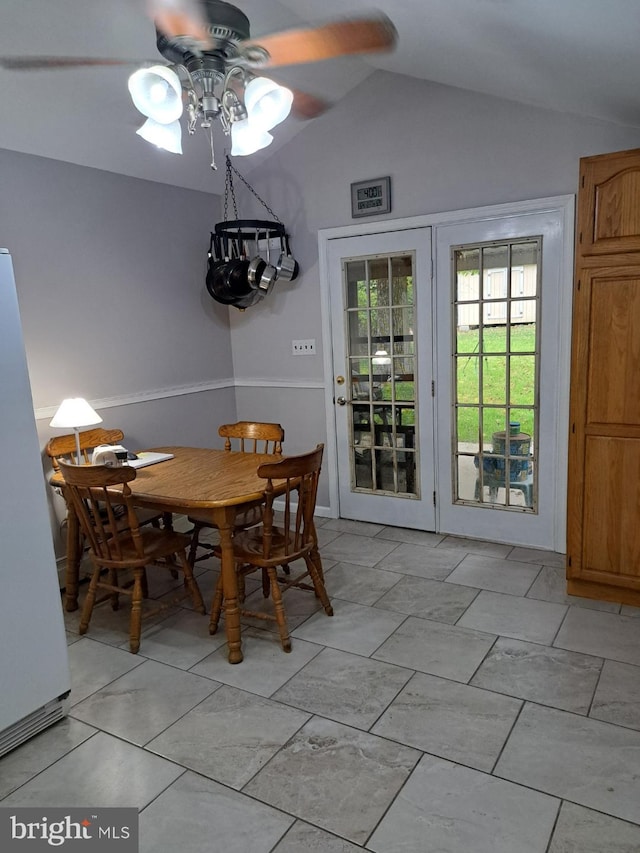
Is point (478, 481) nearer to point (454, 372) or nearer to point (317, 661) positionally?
point (454, 372)

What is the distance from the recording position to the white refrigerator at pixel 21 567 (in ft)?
6.41

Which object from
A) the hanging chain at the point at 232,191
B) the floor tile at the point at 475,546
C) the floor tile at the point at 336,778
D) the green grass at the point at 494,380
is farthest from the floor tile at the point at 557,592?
the hanging chain at the point at 232,191

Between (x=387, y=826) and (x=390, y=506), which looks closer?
(x=387, y=826)

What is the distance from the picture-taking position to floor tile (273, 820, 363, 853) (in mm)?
1619

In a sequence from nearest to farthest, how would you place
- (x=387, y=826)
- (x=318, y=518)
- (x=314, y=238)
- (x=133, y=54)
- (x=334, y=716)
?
(x=387, y=826) → (x=334, y=716) → (x=133, y=54) → (x=314, y=238) → (x=318, y=518)

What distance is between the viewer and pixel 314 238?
159 inches

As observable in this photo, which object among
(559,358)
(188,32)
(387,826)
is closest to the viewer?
(387,826)

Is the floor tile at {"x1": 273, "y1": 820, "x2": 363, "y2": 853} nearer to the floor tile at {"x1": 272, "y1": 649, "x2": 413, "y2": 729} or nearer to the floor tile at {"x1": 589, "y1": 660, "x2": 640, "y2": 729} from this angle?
the floor tile at {"x1": 272, "y1": 649, "x2": 413, "y2": 729}

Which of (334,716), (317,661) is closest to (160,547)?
(317,661)

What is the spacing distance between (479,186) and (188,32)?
82.3 inches

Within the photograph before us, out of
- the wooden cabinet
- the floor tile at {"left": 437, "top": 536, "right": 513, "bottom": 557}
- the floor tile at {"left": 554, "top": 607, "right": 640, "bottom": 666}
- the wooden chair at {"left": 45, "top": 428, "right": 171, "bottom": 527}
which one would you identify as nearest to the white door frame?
the floor tile at {"left": 437, "top": 536, "right": 513, "bottom": 557}

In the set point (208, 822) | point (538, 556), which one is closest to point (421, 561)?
point (538, 556)

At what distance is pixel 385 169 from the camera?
3.69m

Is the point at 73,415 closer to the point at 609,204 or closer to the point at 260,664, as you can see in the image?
the point at 260,664
